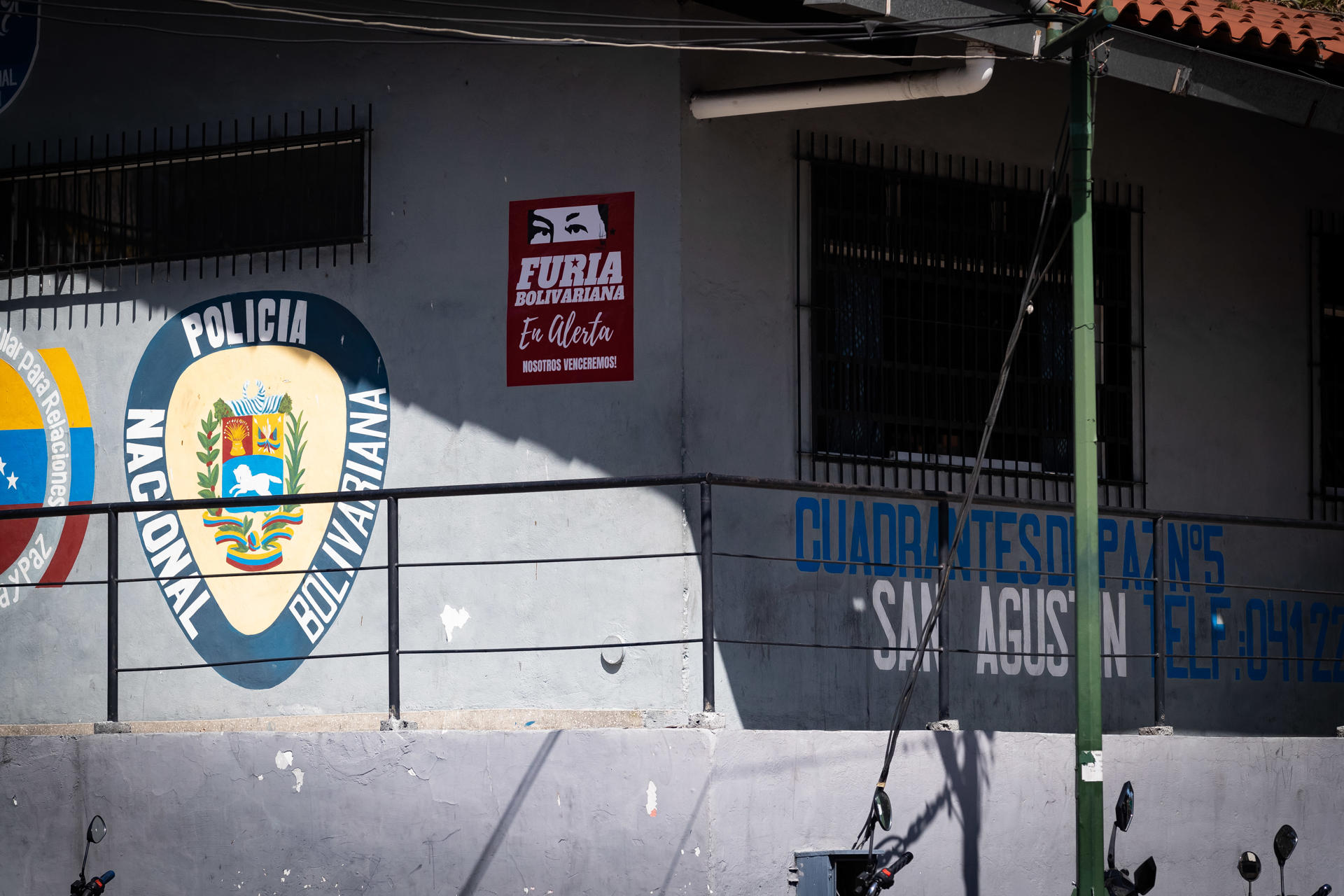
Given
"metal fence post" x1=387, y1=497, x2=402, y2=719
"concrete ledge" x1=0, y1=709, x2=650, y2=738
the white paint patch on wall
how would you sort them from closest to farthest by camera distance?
1. "metal fence post" x1=387, y1=497, x2=402, y2=719
2. "concrete ledge" x1=0, y1=709, x2=650, y2=738
3. the white paint patch on wall

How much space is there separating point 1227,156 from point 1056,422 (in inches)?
94.5

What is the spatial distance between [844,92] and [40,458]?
5343 mm

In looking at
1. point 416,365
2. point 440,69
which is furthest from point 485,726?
point 440,69

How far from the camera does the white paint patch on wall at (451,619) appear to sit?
350 inches

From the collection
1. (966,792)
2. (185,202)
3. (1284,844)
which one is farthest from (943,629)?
(185,202)

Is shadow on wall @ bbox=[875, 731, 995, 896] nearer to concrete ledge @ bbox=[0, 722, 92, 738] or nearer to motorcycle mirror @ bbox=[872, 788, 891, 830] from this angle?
motorcycle mirror @ bbox=[872, 788, 891, 830]

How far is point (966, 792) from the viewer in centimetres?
764

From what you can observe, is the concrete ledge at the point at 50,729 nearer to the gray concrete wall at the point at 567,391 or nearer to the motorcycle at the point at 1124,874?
the gray concrete wall at the point at 567,391

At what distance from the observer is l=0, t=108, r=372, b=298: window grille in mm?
9352

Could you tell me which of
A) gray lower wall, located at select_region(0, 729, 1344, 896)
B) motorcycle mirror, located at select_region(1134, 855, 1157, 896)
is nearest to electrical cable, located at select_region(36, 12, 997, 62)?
gray lower wall, located at select_region(0, 729, 1344, 896)

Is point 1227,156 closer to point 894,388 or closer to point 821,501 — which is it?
point 894,388

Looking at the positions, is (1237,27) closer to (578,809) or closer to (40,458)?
(578,809)

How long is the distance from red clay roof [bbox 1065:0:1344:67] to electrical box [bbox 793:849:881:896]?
160 inches

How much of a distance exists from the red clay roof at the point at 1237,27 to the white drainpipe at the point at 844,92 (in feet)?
2.03
